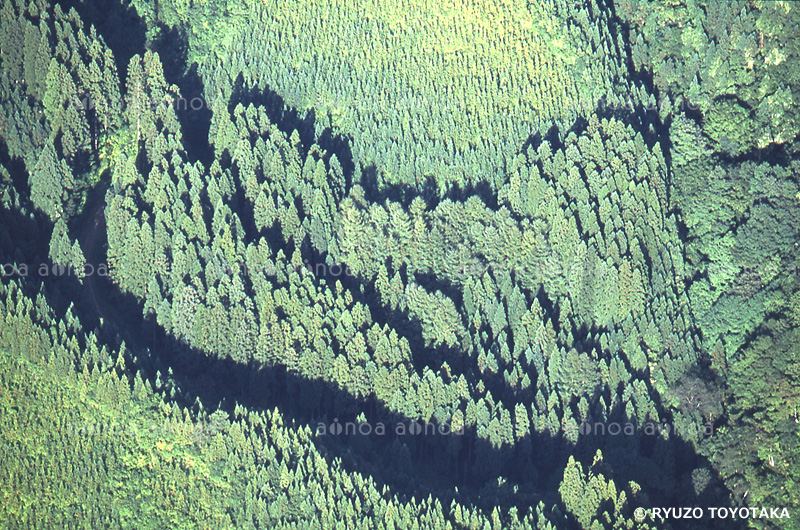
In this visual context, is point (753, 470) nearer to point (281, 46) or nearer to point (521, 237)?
point (521, 237)

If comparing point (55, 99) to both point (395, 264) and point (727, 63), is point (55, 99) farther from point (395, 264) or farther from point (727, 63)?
point (727, 63)

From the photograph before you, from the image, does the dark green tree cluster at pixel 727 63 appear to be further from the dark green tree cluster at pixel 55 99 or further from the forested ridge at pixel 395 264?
the dark green tree cluster at pixel 55 99

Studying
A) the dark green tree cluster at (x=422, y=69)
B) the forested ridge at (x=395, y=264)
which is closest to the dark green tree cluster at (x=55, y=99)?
the forested ridge at (x=395, y=264)

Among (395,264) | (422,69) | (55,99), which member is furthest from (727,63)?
(55,99)

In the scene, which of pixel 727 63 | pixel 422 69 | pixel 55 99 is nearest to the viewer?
pixel 55 99

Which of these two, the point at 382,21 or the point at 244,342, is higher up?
the point at 382,21

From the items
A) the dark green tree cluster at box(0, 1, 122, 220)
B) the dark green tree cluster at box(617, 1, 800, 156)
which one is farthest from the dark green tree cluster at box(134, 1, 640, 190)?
→ the dark green tree cluster at box(0, 1, 122, 220)

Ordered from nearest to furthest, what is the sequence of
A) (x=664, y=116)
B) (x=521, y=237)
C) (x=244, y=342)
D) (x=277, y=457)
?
1. (x=277, y=457)
2. (x=244, y=342)
3. (x=521, y=237)
4. (x=664, y=116)

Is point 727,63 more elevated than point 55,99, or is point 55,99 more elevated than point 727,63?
point 727,63

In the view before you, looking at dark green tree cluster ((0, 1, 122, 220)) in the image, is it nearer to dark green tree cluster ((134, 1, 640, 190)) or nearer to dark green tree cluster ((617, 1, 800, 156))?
dark green tree cluster ((134, 1, 640, 190))

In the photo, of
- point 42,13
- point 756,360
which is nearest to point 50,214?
point 42,13
